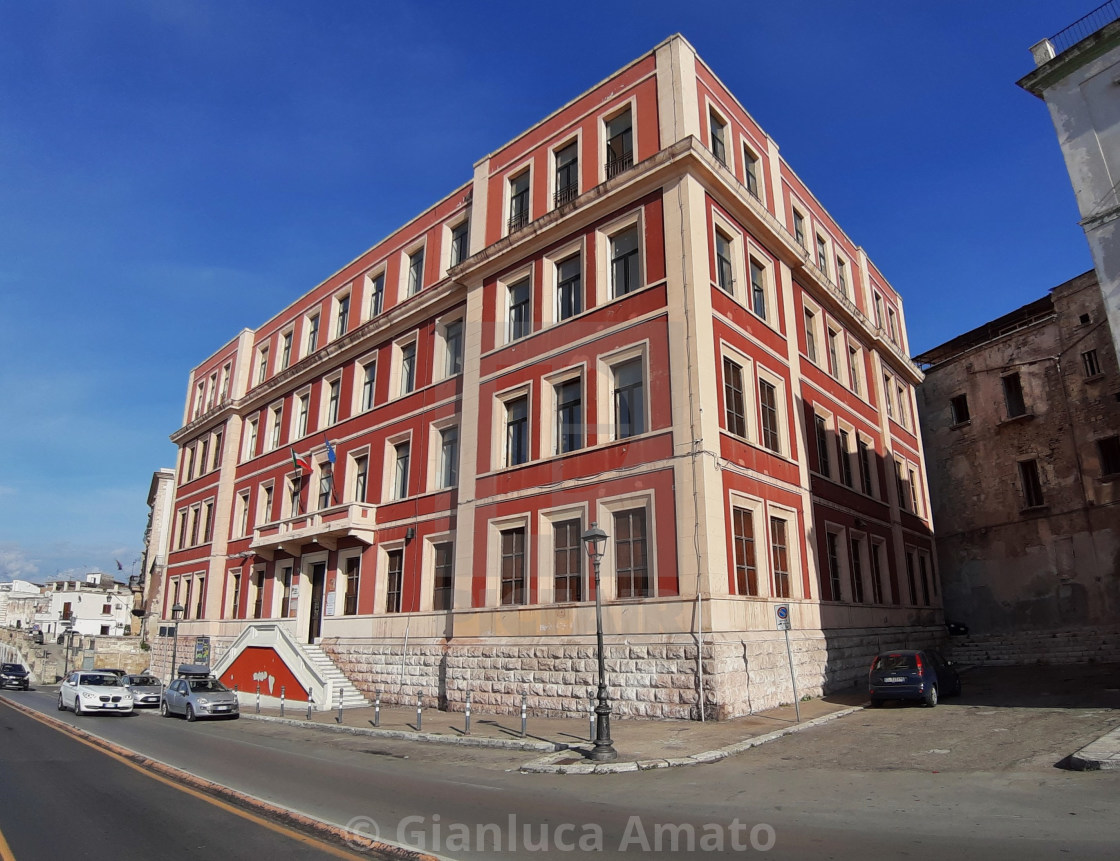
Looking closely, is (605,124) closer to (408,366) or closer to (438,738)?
(408,366)

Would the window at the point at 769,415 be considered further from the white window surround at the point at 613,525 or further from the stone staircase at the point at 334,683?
the stone staircase at the point at 334,683

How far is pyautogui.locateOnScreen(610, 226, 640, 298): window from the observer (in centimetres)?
2052

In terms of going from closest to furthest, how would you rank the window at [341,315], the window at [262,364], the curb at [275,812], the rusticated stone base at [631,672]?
the curb at [275,812] → the rusticated stone base at [631,672] → the window at [341,315] → the window at [262,364]

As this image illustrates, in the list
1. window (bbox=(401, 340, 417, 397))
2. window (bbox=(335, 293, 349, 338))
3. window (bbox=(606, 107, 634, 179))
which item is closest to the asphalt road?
window (bbox=(401, 340, 417, 397))

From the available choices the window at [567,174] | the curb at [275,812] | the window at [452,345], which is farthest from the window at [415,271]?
the curb at [275,812]

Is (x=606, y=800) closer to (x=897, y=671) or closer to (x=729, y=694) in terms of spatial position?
(x=729, y=694)

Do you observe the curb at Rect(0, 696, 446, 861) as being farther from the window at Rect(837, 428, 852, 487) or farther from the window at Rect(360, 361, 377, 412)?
the window at Rect(837, 428, 852, 487)

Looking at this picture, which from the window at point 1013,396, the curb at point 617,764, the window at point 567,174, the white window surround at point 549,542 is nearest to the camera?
the curb at point 617,764

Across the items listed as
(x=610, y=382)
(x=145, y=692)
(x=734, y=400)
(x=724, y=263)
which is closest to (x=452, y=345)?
(x=610, y=382)

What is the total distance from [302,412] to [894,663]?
27260 mm

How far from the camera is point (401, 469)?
27625 mm

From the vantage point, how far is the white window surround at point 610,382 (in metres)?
19.0

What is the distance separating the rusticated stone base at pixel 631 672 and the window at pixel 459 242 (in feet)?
47.0

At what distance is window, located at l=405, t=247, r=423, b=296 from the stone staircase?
1449 centimetres
